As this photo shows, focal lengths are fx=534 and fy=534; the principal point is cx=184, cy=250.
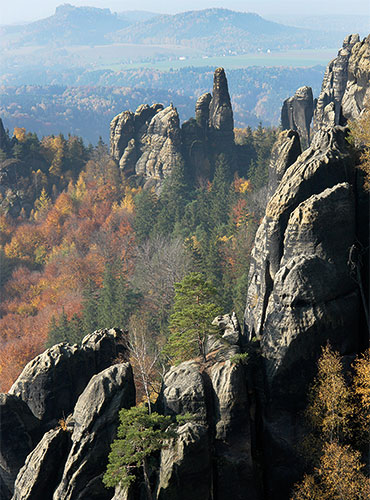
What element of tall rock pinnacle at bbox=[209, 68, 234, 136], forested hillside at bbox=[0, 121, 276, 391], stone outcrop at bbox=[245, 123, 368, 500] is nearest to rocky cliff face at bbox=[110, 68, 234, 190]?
tall rock pinnacle at bbox=[209, 68, 234, 136]

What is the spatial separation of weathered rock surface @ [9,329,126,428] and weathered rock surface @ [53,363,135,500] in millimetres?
3965

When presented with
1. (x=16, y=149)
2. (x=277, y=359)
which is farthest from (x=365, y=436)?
(x=16, y=149)

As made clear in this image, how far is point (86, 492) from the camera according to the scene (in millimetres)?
27203

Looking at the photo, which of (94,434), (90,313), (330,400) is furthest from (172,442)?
(90,313)

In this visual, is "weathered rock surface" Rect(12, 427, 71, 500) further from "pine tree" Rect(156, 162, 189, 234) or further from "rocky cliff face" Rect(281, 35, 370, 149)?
"pine tree" Rect(156, 162, 189, 234)

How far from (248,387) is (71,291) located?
6418 centimetres

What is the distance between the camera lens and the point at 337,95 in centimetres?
8725

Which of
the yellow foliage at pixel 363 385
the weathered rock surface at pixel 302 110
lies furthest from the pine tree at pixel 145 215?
the yellow foliage at pixel 363 385

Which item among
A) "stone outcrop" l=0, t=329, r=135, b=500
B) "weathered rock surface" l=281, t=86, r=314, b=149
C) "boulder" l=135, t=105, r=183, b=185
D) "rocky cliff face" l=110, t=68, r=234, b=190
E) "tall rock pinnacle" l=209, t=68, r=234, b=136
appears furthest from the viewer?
"boulder" l=135, t=105, r=183, b=185

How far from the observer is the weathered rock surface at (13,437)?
A: 30734 millimetres

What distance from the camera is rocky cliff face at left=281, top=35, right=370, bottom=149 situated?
56969 millimetres

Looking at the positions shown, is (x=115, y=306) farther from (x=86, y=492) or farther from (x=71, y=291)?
(x=86, y=492)

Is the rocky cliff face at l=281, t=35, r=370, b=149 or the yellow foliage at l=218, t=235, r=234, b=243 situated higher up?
the rocky cliff face at l=281, t=35, r=370, b=149

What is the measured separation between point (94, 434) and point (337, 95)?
74986 millimetres
